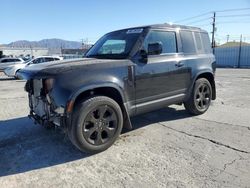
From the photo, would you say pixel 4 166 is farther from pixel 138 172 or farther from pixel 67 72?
pixel 138 172

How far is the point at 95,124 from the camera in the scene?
4.37 metres

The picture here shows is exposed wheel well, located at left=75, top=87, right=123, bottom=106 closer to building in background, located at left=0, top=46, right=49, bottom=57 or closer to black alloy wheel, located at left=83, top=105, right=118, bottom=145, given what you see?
black alloy wheel, located at left=83, top=105, right=118, bottom=145

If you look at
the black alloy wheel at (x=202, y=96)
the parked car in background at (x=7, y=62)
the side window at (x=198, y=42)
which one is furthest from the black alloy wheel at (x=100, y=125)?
the parked car in background at (x=7, y=62)

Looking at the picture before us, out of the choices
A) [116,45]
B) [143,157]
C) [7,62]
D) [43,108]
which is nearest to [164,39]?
[116,45]

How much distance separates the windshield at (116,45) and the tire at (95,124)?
1.08 metres

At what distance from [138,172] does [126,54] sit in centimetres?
221

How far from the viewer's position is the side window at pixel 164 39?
5.28 m

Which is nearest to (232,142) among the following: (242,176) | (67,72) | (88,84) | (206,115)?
(242,176)

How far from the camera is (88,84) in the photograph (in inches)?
165

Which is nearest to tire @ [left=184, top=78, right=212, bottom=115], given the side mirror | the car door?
the car door

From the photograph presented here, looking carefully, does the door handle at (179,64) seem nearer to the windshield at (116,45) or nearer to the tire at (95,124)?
the windshield at (116,45)

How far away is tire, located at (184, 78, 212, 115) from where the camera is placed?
6.30 metres

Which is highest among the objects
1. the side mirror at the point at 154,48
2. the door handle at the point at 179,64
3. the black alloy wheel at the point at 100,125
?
the side mirror at the point at 154,48

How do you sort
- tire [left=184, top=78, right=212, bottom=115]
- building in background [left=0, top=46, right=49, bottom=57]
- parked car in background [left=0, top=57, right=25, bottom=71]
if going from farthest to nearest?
building in background [left=0, top=46, right=49, bottom=57] → parked car in background [left=0, top=57, right=25, bottom=71] → tire [left=184, top=78, right=212, bottom=115]
